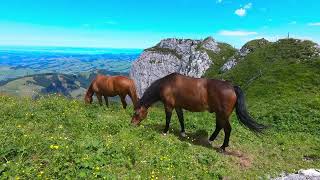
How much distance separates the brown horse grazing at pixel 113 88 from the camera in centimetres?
2688

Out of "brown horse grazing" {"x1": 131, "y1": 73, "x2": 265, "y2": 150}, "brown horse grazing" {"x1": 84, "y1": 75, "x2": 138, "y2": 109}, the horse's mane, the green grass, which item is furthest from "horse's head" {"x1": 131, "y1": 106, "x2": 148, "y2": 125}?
"brown horse grazing" {"x1": 84, "y1": 75, "x2": 138, "y2": 109}

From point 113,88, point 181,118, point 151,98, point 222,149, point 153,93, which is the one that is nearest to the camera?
point 222,149

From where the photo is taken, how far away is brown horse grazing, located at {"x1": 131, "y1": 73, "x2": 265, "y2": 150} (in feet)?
57.6

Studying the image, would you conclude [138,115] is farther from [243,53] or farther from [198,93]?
[243,53]

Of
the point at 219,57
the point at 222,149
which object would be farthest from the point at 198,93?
the point at 219,57

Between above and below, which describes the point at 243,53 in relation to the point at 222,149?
above

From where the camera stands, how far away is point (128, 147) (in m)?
13.7

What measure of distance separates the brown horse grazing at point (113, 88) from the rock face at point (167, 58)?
13479cm

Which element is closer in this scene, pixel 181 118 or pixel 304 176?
pixel 304 176

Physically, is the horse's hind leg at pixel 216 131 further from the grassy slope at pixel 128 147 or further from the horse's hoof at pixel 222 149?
the horse's hoof at pixel 222 149

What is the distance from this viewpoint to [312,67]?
77.8 m

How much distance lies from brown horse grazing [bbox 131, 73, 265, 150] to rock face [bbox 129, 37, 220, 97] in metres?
144

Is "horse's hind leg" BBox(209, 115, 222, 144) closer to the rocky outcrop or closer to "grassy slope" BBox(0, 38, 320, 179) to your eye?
"grassy slope" BBox(0, 38, 320, 179)

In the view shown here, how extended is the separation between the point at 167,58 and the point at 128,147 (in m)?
163
